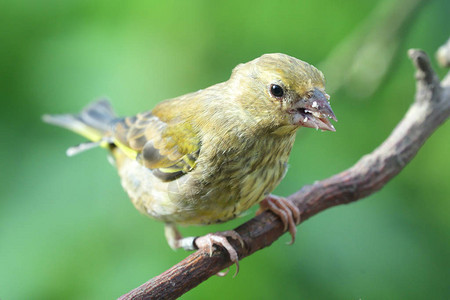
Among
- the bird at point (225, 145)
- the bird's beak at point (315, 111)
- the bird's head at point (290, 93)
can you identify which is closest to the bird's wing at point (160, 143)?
the bird at point (225, 145)

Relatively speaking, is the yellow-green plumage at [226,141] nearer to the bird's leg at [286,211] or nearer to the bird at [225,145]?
the bird at [225,145]

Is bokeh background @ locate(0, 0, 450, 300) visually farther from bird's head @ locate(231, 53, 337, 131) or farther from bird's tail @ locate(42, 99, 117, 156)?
bird's head @ locate(231, 53, 337, 131)

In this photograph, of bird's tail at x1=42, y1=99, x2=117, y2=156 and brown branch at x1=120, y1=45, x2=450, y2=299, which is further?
bird's tail at x1=42, y1=99, x2=117, y2=156

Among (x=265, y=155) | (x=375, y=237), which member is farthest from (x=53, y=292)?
(x=375, y=237)

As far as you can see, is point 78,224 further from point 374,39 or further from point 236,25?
point 374,39

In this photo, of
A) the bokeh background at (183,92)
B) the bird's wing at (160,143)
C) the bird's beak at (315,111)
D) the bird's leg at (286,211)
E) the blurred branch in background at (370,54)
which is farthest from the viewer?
the blurred branch in background at (370,54)

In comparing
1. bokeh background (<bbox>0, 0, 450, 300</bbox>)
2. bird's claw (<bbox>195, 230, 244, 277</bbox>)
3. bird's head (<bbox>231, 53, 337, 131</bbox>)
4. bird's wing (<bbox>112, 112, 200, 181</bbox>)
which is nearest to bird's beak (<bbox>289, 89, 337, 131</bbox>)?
bird's head (<bbox>231, 53, 337, 131</bbox>)

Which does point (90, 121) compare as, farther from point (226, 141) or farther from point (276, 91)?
point (276, 91)
